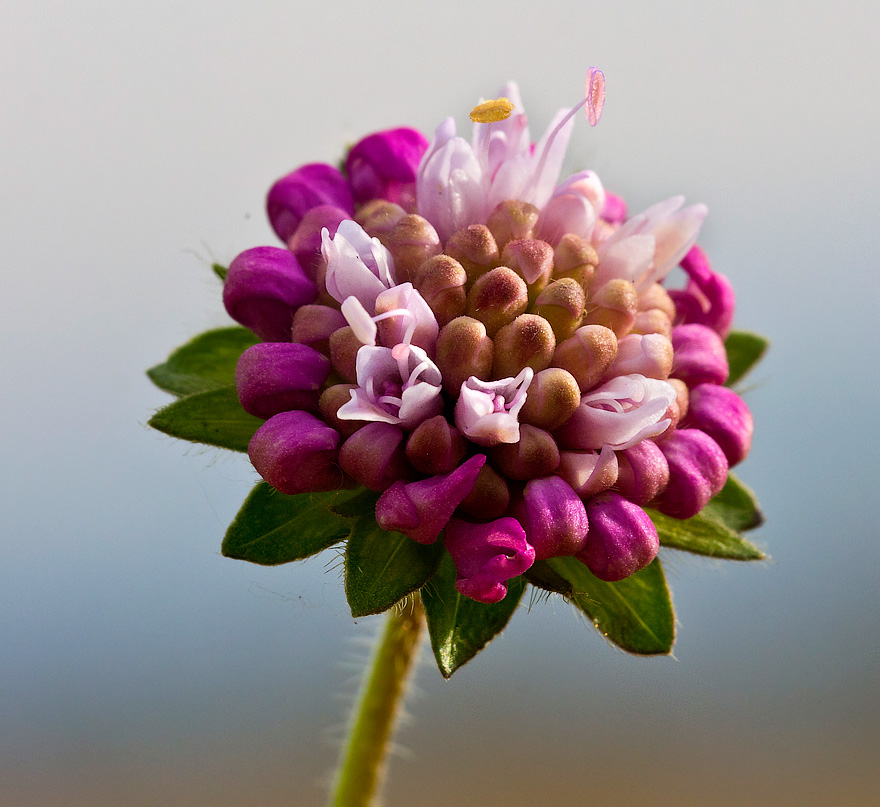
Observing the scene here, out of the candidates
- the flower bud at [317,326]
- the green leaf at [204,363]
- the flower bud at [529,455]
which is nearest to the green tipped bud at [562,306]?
the flower bud at [529,455]

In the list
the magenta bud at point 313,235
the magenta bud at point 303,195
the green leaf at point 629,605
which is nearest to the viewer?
the green leaf at point 629,605

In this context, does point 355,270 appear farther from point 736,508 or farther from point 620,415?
point 736,508

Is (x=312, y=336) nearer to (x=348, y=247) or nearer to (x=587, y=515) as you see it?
(x=348, y=247)

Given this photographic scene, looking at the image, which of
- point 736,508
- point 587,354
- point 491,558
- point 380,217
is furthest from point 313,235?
point 736,508

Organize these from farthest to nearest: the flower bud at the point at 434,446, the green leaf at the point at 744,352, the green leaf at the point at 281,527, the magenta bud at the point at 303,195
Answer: the green leaf at the point at 744,352 → the magenta bud at the point at 303,195 → the green leaf at the point at 281,527 → the flower bud at the point at 434,446

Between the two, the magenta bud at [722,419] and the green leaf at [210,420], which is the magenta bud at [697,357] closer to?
the magenta bud at [722,419]

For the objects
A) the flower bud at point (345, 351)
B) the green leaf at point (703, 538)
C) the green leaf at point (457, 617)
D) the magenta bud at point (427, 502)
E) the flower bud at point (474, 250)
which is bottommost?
the green leaf at point (457, 617)

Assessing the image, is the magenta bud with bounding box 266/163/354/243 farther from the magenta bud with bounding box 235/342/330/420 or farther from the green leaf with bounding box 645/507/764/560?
the green leaf with bounding box 645/507/764/560

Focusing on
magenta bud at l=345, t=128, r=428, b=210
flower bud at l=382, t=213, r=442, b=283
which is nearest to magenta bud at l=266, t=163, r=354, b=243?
magenta bud at l=345, t=128, r=428, b=210
